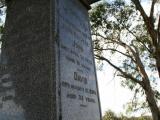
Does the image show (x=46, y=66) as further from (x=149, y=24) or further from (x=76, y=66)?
(x=149, y=24)

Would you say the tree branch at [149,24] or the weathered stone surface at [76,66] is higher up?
the tree branch at [149,24]

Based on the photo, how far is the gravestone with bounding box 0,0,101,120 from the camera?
2931 millimetres

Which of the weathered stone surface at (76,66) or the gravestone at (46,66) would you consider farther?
the weathered stone surface at (76,66)

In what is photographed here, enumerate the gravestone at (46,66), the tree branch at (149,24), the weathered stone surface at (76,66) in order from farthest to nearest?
the tree branch at (149,24) → the weathered stone surface at (76,66) → the gravestone at (46,66)

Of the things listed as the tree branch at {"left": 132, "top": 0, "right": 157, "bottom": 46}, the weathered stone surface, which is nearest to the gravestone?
the weathered stone surface

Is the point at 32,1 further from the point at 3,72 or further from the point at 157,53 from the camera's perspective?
the point at 157,53

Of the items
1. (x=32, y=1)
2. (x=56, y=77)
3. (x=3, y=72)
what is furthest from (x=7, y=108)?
(x=32, y=1)

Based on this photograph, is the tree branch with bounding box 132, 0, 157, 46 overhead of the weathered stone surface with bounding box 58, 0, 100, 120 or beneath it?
overhead

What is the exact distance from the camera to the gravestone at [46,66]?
9.62 feet

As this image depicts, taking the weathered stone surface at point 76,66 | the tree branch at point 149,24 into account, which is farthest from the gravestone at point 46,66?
the tree branch at point 149,24

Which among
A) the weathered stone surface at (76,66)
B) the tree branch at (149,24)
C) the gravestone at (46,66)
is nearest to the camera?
the gravestone at (46,66)

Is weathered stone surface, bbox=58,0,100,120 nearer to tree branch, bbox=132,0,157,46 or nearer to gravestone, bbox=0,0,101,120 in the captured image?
gravestone, bbox=0,0,101,120

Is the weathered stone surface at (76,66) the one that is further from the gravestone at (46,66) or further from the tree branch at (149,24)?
the tree branch at (149,24)

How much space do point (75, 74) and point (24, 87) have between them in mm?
724
